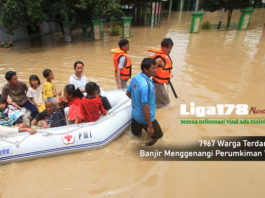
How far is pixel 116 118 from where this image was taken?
2.79 metres

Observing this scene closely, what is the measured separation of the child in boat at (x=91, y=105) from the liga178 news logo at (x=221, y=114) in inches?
62.1

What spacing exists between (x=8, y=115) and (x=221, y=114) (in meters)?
3.60

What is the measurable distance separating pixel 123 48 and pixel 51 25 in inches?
496

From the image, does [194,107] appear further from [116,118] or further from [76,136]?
[76,136]

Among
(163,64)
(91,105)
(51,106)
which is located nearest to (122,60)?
(163,64)

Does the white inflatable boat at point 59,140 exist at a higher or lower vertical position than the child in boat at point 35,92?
lower

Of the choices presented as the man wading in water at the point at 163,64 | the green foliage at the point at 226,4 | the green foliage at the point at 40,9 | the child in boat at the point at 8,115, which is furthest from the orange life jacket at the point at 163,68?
the green foliage at the point at 226,4

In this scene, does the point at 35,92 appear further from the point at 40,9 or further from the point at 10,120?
the point at 40,9

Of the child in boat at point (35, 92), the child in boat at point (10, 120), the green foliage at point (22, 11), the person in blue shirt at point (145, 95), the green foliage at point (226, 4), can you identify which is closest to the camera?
the person in blue shirt at point (145, 95)

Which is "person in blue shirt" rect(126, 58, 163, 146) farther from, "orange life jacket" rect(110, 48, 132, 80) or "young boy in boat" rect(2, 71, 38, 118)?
"young boy in boat" rect(2, 71, 38, 118)

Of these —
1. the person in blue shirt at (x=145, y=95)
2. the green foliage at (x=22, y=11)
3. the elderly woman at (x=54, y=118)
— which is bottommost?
the elderly woman at (x=54, y=118)

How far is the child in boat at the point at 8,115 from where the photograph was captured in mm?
2704

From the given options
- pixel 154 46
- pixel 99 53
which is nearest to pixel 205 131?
pixel 99 53

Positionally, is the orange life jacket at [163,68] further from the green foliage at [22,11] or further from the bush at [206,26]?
the bush at [206,26]
